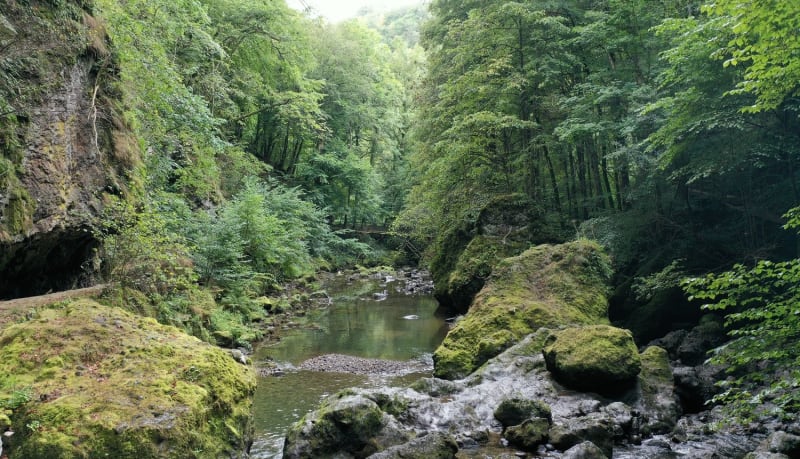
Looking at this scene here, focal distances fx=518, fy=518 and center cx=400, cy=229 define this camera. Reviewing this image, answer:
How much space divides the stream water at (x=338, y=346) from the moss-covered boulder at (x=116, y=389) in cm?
165

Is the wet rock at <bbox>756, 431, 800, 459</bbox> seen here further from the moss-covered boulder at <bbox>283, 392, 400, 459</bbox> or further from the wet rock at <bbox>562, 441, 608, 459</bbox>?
the moss-covered boulder at <bbox>283, 392, 400, 459</bbox>

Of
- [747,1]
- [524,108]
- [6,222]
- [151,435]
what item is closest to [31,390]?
[151,435]

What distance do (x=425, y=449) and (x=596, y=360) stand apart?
3.46m

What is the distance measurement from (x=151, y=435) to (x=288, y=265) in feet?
61.2

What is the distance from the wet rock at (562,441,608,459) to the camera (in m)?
6.17

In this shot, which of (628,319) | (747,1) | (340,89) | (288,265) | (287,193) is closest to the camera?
(747,1)

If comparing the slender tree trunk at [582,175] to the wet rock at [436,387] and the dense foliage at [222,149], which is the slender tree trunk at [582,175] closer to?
the dense foliage at [222,149]

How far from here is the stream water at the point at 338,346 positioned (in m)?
8.47

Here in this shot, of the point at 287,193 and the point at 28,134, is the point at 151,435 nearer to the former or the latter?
the point at 28,134

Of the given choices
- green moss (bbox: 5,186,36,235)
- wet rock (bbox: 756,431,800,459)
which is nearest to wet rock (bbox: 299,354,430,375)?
green moss (bbox: 5,186,36,235)

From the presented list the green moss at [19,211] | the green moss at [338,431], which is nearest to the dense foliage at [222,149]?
the green moss at [19,211]

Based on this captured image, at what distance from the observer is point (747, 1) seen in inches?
218

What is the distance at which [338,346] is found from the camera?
1345 cm

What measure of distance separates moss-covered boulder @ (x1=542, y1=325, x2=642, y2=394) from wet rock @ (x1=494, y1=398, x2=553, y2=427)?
0.99m
